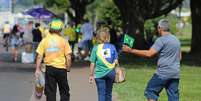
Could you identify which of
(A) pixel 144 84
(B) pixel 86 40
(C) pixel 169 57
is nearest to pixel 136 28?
(B) pixel 86 40

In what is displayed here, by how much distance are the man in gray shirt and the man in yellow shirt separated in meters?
1.49

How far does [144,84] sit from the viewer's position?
703 inches

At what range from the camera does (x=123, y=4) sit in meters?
32.3

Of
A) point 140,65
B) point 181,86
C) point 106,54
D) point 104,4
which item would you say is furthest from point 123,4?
point 104,4

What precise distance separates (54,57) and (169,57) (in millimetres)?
2006

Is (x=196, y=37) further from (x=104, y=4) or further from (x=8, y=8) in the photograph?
(x=8, y=8)

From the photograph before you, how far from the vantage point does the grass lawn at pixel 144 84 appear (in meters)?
14.9

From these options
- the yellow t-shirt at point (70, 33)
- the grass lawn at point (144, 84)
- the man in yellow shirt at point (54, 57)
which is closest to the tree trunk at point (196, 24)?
the yellow t-shirt at point (70, 33)

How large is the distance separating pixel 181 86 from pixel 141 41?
14410mm

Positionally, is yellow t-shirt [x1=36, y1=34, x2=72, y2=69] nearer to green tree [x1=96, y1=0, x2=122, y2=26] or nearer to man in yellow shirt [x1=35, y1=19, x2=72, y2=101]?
man in yellow shirt [x1=35, y1=19, x2=72, y2=101]

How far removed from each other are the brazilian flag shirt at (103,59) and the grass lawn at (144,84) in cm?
325

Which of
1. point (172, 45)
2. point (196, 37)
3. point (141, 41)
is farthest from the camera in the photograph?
point (196, 37)

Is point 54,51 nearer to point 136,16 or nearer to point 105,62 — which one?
point 105,62

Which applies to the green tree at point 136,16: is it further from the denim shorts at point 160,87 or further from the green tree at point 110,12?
the green tree at point 110,12
